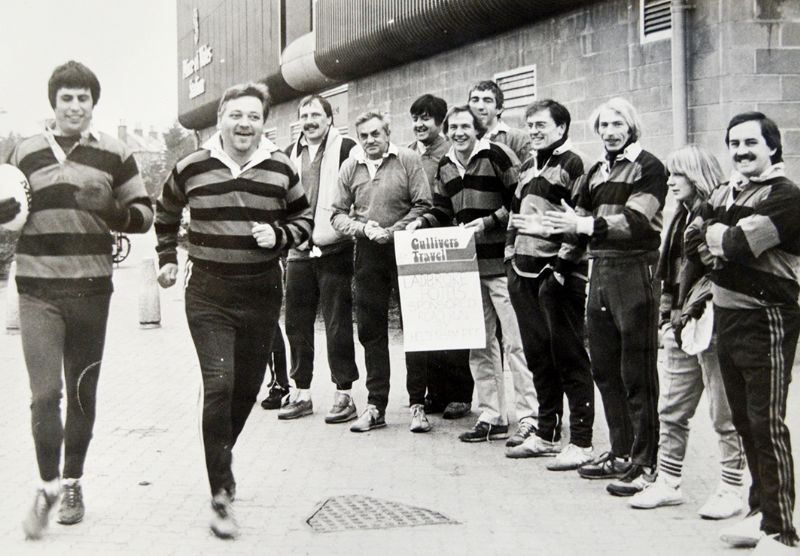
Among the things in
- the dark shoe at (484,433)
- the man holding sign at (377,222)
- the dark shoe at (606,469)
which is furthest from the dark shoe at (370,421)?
the dark shoe at (606,469)

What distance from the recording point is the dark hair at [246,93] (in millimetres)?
4391

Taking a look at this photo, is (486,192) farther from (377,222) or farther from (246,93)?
(246,93)

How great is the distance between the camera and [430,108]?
6730 mm

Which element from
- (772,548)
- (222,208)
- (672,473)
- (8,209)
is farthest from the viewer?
(672,473)

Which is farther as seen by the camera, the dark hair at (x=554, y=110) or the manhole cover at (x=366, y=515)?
the dark hair at (x=554, y=110)

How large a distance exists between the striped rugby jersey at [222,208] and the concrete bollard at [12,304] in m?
0.63

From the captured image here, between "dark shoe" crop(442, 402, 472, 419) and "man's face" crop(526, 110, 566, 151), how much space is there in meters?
2.04

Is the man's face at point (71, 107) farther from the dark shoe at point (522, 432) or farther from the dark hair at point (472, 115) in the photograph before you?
the dark shoe at point (522, 432)

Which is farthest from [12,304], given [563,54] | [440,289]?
[563,54]

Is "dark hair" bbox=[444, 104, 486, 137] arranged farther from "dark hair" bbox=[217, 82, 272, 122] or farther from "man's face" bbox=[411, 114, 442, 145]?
"dark hair" bbox=[217, 82, 272, 122]

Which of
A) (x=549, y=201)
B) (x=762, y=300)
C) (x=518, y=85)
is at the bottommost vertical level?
(x=762, y=300)

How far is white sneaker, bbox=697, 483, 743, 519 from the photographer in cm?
454

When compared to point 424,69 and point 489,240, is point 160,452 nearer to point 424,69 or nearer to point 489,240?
point 489,240

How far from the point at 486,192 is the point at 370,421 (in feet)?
5.19
